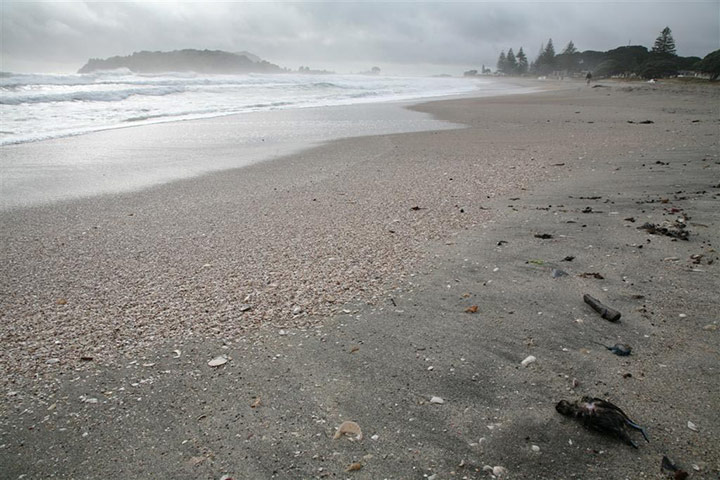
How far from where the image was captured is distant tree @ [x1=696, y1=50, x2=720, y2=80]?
3584cm

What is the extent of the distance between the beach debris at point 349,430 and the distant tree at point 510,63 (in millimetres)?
151385

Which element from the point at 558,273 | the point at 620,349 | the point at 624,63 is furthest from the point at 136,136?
the point at 624,63

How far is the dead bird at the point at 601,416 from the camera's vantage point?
165 centimetres

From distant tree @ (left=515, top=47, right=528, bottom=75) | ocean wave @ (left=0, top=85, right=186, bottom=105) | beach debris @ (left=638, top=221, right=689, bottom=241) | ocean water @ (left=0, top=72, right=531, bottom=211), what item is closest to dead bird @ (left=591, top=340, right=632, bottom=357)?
beach debris @ (left=638, top=221, right=689, bottom=241)

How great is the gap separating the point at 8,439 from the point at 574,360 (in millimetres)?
2540

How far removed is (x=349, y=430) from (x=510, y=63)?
157m

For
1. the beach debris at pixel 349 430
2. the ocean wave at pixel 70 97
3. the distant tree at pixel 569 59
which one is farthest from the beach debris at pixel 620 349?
the distant tree at pixel 569 59

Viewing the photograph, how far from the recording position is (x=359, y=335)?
7.86 feet

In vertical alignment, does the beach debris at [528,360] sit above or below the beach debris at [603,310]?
below

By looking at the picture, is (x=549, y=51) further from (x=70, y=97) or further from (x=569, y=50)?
(x=70, y=97)

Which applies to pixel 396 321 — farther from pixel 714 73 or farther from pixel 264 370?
pixel 714 73

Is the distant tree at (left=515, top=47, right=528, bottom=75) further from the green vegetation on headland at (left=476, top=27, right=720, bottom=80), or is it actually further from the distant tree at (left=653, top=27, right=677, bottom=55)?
the distant tree at (left=653, top=27, right=677, bottom=55)

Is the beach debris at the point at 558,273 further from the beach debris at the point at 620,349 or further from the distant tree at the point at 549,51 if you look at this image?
the distant tree at the point at 549,51

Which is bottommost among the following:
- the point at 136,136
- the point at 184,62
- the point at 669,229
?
the point at 669,229
